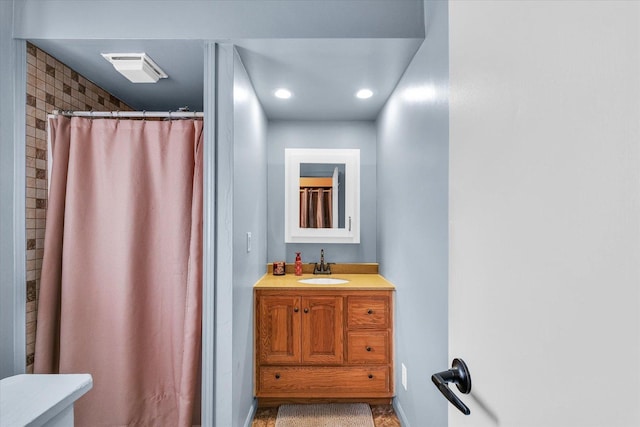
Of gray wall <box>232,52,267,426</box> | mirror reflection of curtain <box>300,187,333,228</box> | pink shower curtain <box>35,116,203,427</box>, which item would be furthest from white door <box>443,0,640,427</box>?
mirror reflection of curtain <box>300,187,333,228</box>

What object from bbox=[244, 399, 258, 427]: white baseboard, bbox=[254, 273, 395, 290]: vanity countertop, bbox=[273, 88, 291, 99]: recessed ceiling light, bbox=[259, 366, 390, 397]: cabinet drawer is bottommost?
bbox=[244, 399, 258, 427]: white baseboard

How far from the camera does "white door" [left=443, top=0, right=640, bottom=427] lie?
37cm

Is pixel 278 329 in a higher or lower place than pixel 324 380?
higher

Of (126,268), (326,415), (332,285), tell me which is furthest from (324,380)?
(126,268)

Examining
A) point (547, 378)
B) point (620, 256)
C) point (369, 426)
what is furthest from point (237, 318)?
point (620, 256)

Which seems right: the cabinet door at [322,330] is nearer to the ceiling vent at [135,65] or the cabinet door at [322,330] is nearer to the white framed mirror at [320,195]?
the white framed mirror at [320,195]

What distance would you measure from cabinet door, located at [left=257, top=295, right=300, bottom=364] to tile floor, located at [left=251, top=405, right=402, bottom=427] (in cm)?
36

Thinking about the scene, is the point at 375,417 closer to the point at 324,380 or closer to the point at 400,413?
the point at 400,413

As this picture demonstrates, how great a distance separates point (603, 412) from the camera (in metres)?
0.39

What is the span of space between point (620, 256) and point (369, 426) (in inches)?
91.7

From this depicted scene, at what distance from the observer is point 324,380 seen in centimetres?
246

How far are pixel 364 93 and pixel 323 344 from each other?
182 centimetres

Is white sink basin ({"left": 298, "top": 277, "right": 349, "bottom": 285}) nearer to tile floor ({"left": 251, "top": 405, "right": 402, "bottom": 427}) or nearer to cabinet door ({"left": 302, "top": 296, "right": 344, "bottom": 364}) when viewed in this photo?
cabinet door ({"left": 302, "top": 296, "right": 344, "bottom": 364})

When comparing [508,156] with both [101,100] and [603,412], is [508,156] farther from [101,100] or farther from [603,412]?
[101,100]
